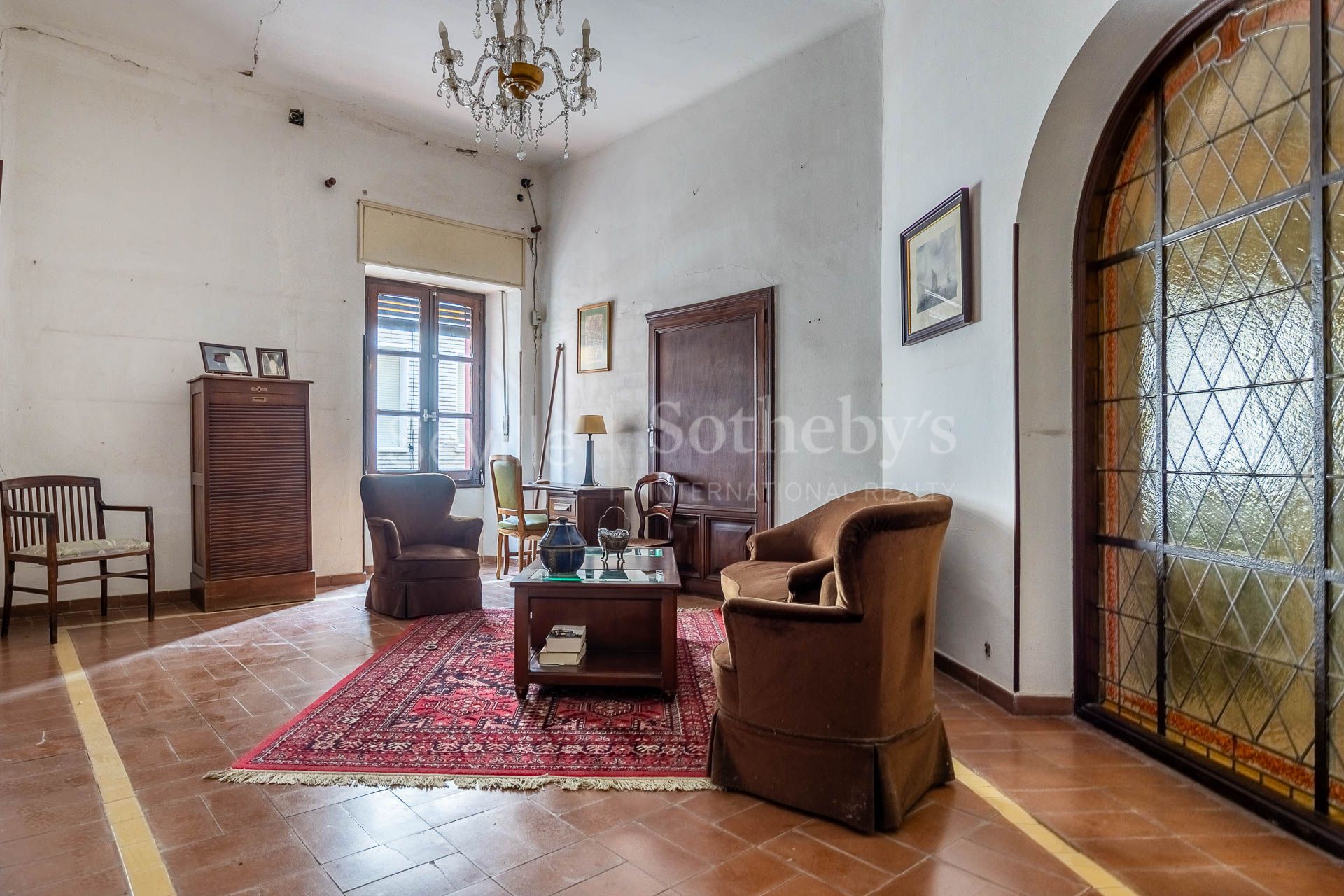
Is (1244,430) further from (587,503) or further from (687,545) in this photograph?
(587,503)

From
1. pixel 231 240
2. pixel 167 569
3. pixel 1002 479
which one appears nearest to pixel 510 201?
pixel 231 240

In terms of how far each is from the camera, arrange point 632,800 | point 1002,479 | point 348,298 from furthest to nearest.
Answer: point 348,298 < point 1002,479 < point 632,800

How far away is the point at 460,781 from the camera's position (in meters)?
2.50

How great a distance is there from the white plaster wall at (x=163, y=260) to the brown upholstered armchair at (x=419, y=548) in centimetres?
120

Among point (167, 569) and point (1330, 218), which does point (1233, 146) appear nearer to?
point (1330, 218)

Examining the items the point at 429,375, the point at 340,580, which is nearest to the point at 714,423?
the point at 429,375

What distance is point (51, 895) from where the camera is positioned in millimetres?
1867

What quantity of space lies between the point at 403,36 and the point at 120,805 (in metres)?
4.73

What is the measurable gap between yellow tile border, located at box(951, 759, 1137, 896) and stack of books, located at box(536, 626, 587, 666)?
156cm

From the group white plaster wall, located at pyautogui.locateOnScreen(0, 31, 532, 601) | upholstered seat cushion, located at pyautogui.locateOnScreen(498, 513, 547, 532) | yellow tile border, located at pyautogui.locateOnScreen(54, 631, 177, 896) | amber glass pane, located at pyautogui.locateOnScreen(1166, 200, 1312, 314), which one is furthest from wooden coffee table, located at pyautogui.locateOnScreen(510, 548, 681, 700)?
white plaster wall, located at pyautogui.locateOnScreen(0, 31, 532, 601)

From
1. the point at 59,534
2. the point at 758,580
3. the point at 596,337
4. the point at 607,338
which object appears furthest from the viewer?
the point at 596,337

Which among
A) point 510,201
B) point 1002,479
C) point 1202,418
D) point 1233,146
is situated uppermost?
point 510,201

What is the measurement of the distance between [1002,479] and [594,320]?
434 cm

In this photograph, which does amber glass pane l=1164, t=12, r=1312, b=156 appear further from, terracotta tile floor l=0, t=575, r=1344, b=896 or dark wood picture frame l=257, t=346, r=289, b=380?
dark wood picture frame l=257, t=346, r=289, b=380
